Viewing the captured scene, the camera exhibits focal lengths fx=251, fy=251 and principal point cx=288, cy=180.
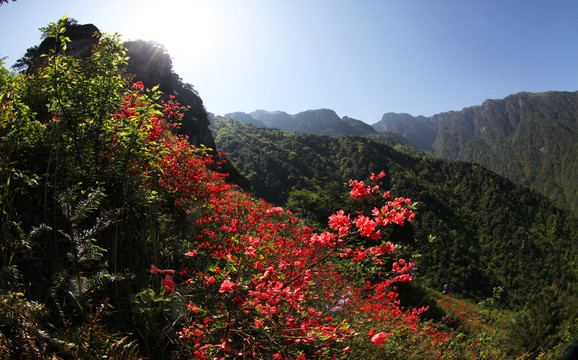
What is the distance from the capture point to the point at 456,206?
233ft

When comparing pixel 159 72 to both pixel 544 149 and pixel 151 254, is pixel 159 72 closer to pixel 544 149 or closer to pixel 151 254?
pixel 151 254

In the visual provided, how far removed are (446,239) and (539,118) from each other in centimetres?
20113

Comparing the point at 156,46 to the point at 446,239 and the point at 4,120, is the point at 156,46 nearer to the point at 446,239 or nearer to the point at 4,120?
the point at 4,120

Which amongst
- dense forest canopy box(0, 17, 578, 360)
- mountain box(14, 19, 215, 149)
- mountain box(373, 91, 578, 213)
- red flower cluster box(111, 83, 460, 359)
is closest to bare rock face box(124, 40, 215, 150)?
mountain box(14, 19, 215, 149)

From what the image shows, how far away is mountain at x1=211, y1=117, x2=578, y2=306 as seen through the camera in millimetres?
50656

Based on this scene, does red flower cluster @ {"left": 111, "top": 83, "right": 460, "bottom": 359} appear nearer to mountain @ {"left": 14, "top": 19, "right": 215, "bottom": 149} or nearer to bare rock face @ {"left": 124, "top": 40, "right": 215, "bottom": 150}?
mountain @ {"left": 14, "top": 19, "right": 215, "bottom": 149}

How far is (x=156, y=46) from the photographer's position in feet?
93.3

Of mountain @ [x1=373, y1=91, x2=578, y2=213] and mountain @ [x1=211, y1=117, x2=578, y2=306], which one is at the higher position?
mountain @ [x1=373, y1=91, x2=578, y2=213]

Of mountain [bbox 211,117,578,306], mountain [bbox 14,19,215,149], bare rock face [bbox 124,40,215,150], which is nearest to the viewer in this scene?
mountain [bbox 14,19,215,149]

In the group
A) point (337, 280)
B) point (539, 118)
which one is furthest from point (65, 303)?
point (539, 118)

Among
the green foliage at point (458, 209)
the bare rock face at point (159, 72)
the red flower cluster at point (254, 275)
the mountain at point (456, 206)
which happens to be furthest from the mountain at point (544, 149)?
the red flower cluster at point (254, 275)

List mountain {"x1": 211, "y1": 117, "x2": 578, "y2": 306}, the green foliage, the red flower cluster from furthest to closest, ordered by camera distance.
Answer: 1. mountain {"x1": 211, "y1": 117, "x2": 578, "y2": 306}
2. the green foliage
3. the red flower cluster

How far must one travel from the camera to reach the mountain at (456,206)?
A: 50656 millimetres

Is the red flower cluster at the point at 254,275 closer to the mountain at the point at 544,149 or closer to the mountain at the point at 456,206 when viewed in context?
the mountain at the point at 456,206
